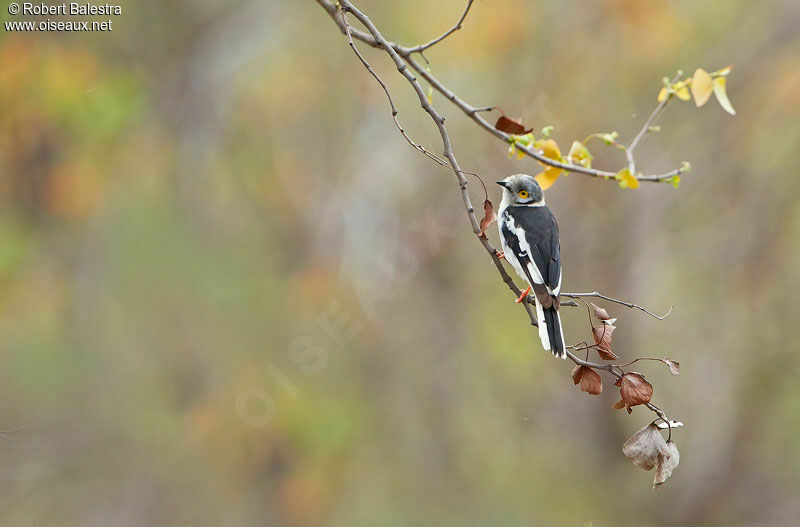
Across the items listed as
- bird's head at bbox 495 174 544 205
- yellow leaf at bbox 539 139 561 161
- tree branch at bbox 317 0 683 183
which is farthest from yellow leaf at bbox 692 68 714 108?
bird's head at bbox 495 174 544 205

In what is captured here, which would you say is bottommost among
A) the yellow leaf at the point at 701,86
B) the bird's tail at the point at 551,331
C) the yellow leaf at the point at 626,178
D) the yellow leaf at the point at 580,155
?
the bird's tail at the point at 551,331

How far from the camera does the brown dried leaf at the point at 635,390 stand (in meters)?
1.27

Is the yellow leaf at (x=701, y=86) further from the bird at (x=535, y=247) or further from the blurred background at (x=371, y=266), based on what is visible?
the blurred background at (x=371, y=266)

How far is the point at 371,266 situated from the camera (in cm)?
506

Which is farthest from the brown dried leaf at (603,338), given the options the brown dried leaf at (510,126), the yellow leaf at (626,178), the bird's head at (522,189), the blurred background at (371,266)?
the blurred background at (371,266)

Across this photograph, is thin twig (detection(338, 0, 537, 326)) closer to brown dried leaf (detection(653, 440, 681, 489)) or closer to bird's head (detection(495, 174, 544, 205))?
brown dried leaf (detection(653, 440, 681, 489))

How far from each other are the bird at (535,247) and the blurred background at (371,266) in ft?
7.74

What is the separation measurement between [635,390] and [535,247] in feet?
2.13

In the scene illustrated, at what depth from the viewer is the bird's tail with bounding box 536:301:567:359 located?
4.79 feet

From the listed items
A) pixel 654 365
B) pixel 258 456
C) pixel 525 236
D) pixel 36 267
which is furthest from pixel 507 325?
pixel 525 236

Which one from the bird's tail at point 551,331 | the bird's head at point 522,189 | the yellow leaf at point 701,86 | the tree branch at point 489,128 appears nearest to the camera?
the tree branch at point 489,128

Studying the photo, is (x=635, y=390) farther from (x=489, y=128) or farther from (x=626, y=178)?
(x=489, y=128)

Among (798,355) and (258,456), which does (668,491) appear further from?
(258,456)

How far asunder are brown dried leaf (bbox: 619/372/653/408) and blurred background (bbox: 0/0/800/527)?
10.3 ft
